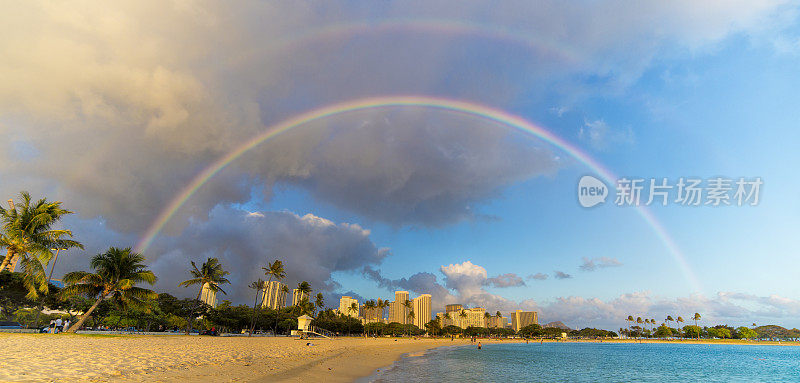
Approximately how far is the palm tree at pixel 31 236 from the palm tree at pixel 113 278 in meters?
6.06

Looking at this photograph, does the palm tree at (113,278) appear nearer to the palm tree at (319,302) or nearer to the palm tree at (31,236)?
the palm tree at (31,236)

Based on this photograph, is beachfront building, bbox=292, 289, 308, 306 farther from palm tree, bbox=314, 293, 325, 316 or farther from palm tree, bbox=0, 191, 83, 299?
palm tree, bbox=0, 191, 83, 299

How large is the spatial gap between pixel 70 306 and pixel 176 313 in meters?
17.8

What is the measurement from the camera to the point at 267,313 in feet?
325

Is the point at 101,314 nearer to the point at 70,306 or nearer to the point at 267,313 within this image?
the point at 70,306

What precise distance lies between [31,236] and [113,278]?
36.5 ft

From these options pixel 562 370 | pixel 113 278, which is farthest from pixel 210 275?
pixel 562 370

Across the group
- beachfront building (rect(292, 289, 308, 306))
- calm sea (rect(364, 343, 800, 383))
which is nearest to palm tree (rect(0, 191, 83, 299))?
calm sea (rect(364, 343, 800, 383))

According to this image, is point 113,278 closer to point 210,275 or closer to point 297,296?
point 210,275

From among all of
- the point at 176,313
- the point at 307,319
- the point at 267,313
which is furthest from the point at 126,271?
the point at 267,313

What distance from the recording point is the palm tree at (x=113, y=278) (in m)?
43.3

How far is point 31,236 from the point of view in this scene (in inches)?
1393

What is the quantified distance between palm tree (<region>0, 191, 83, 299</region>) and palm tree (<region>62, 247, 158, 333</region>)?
19.9 feet

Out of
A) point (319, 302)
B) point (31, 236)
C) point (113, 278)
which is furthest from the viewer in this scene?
point (319, 302)
